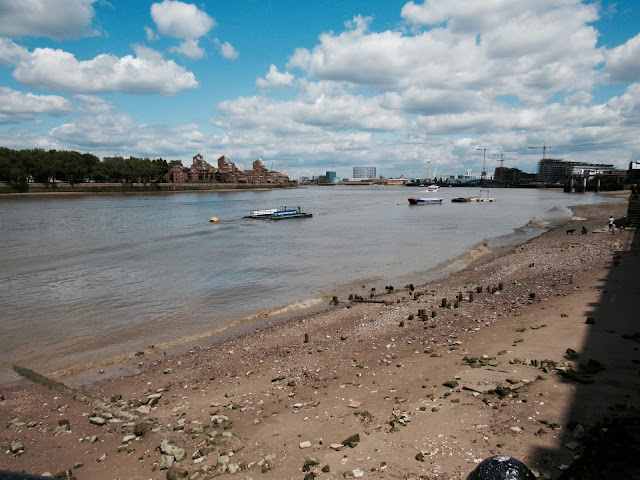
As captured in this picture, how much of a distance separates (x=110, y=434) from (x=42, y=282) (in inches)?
908

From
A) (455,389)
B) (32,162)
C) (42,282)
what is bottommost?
(42,282)

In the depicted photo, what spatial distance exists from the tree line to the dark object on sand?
163000mm

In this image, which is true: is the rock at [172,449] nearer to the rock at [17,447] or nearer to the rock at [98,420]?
the rock at [98,420]

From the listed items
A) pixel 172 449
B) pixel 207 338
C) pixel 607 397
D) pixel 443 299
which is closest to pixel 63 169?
pixel 207 338

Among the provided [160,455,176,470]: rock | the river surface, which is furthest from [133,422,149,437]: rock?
the river surface

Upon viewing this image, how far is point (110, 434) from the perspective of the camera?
8891mm

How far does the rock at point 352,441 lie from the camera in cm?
741

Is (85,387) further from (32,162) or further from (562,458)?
(32,162)

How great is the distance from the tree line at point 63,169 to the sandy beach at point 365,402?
503ft

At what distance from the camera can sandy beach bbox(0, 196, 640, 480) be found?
22.9ft

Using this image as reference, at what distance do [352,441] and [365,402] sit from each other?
174 cm

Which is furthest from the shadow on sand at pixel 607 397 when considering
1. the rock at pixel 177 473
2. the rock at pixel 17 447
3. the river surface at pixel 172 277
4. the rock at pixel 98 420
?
the river surface at pixel 172 277

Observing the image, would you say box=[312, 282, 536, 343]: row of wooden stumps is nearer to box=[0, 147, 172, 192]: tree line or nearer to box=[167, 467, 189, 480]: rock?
box=[167, 467, 189, 480]: rock

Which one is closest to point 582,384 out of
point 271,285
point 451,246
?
point 271,285
